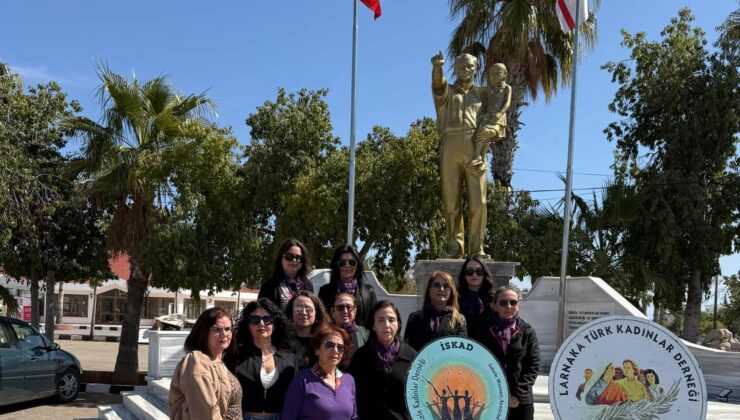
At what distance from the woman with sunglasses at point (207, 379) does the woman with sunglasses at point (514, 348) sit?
1748 millimetres

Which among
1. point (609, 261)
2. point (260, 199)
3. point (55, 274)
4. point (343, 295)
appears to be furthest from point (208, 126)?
point (343, 295)

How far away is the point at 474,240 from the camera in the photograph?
923cm

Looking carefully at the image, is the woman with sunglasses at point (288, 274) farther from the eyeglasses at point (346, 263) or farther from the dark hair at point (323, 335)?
the dark hair at point (323, 335)

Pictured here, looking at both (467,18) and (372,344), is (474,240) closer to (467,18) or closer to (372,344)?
(372,344)

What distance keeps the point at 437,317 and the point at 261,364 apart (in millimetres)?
1343

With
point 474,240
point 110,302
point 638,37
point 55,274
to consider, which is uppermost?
point 638,37

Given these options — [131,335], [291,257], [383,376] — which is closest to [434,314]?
[383,376]

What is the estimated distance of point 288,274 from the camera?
5395mm

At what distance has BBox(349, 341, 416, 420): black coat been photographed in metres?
4.21

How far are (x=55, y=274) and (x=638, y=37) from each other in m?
16.5

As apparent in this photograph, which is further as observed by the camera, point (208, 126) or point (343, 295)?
point (208, 126)

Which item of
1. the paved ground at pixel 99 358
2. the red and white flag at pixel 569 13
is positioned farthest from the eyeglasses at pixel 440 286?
the paved ground at pixel 99 358

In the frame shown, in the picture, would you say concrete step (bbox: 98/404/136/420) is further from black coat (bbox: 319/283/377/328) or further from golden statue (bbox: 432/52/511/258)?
black coat (bbox: 319/283/377/328)

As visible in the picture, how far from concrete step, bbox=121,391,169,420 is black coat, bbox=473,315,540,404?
4.97 meters
